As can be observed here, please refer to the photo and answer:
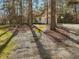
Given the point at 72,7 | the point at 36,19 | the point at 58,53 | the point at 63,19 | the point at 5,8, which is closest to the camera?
the point at 58,53

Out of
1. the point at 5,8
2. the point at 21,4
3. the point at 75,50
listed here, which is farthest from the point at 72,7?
the point at 75,50

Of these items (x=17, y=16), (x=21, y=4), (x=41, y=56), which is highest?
(x=21, y=4)

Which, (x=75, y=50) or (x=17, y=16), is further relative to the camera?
(x=17, y=16)

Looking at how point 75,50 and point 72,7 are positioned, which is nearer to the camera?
point 75,50

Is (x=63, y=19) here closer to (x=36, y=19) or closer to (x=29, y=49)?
(x=36, y=19)

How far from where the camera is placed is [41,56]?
4.62 m

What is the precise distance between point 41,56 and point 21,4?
1028cm

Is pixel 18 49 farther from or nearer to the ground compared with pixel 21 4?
nearer to the ground

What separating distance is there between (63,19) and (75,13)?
1.21 m

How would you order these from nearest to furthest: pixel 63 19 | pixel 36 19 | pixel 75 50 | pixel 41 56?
pixel 41 56
pixel 75 50
pixel 36 19
pixel 63 19

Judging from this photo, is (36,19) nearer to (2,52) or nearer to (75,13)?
(75,13)

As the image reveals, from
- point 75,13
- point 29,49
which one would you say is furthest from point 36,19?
point 29,49

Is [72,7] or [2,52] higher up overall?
[72,7]

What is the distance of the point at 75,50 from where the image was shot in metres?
5.30
